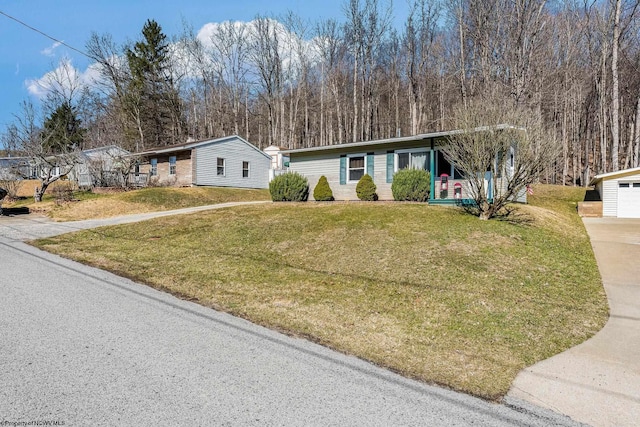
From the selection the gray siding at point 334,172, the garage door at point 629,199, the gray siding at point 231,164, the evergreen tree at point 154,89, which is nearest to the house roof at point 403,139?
the gray siding at point 334,172

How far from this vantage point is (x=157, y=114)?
39.4 meters

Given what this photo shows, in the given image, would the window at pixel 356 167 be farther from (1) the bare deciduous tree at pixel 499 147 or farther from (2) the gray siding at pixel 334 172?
(1) the bare deciduous tree at pixel 499 147

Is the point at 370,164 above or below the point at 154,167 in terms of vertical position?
below

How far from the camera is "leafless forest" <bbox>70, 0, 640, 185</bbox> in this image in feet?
80.5

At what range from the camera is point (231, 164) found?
1069 inches

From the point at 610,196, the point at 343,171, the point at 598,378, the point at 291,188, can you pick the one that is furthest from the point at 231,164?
the point at 598,378

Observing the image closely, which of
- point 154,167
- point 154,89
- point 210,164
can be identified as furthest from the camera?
point 154,89

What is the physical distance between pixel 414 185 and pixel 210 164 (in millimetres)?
15663

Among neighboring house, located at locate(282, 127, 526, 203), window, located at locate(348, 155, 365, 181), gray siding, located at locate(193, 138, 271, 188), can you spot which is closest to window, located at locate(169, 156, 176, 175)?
gray siding, located at locate(193, 138, 271, 188)

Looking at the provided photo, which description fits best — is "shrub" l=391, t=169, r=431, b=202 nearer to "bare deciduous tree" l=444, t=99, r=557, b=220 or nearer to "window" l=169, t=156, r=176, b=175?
"bare deciduous tree" l=444, t=99, r=557, b=220

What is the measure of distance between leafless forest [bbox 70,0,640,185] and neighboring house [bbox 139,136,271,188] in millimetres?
10096

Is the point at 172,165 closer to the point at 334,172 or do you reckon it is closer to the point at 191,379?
the point at 334,172

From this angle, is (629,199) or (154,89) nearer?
(629,199)

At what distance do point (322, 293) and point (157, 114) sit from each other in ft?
128
